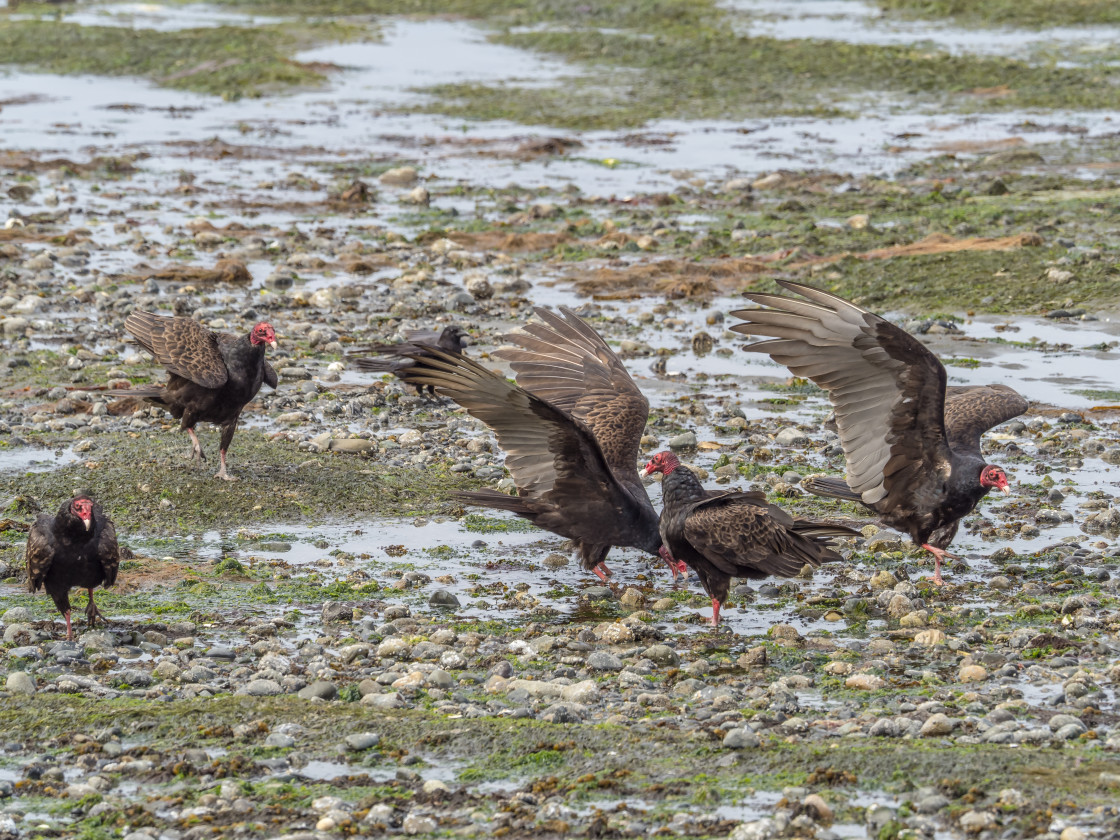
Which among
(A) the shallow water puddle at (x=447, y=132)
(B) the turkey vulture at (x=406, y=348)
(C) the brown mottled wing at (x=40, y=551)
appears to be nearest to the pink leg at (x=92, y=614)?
(C) the brown mottled wing at (x=40, y=551)

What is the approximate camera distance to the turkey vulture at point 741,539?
23.3 ft

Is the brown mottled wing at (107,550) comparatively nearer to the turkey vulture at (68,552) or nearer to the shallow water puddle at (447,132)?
the turkey vulture at (68,552)

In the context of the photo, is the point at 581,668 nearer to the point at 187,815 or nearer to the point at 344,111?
the point at 187,815

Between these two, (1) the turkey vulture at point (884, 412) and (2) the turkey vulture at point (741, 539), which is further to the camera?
(1) the turkey vulture at point (884, 412)

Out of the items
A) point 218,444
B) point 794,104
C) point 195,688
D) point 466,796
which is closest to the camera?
point 466,796

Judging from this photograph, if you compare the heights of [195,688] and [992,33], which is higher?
[992,33]

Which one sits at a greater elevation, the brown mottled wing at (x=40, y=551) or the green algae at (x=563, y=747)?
the brown mottled wing at (x=40, y=551)

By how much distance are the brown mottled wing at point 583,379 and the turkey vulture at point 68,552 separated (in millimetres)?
3056

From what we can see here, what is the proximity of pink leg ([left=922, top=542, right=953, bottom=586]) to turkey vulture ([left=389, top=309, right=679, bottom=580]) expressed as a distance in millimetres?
1421

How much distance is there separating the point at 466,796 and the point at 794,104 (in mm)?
21879

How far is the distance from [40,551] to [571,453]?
9.01 ft

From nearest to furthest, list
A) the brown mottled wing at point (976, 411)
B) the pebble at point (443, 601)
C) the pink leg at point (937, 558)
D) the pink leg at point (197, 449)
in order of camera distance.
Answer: the pebble at point (443, 601) → the pink leg at point (937, 558) → the brown mottled wing at point (976, 411) → the pink leg at point (197, 449)

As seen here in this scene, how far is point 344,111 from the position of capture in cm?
2661

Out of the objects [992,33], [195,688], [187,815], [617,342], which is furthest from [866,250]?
[992,33]
